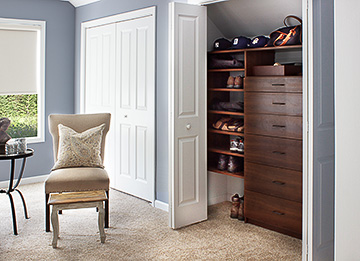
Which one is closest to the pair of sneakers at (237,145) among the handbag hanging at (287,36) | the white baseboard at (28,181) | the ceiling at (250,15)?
the handbag hanging at (287,36)

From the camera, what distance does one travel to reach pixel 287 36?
3580 mm

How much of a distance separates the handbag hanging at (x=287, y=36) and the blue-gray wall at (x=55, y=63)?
3.02 meters

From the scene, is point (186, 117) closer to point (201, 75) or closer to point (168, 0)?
point (201, 75)

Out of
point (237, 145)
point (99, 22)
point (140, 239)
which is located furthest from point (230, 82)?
point (99, 22)

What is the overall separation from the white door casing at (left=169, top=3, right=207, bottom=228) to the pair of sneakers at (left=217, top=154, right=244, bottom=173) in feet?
0.94

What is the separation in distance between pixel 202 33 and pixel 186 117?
804mm

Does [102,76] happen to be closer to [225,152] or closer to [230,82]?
[230,82]

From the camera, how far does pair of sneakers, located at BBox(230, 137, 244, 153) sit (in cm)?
408

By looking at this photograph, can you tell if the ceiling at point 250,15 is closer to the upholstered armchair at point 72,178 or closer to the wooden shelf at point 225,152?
the wooden shelf at point 225,152

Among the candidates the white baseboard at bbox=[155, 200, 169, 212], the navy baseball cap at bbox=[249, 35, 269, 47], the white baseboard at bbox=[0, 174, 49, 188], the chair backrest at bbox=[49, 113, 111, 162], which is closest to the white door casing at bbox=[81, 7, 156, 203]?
the white baseboard at bbox=[155, 200, 169, 212]

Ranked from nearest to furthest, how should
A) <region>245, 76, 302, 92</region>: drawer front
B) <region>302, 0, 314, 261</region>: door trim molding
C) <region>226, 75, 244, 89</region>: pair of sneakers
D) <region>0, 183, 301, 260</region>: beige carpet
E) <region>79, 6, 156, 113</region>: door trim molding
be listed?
<region>302, 0, 314, 261</region>: door trim molding → <region>0, 183, 301, 260</region>: beige carpet → <region>245, 76, 302, 92</region>: drawer front → <region>226, 75, 244, 89</region>: pair of sneakers → <region>79, 6, 156, 113</region>: door trim molding

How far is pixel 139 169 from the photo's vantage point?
472 centimetres

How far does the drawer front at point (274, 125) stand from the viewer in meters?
3.45

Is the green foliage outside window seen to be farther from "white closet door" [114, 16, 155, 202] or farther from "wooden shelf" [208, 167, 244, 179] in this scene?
"wooden shelf" [208, 167, 244, 179]
